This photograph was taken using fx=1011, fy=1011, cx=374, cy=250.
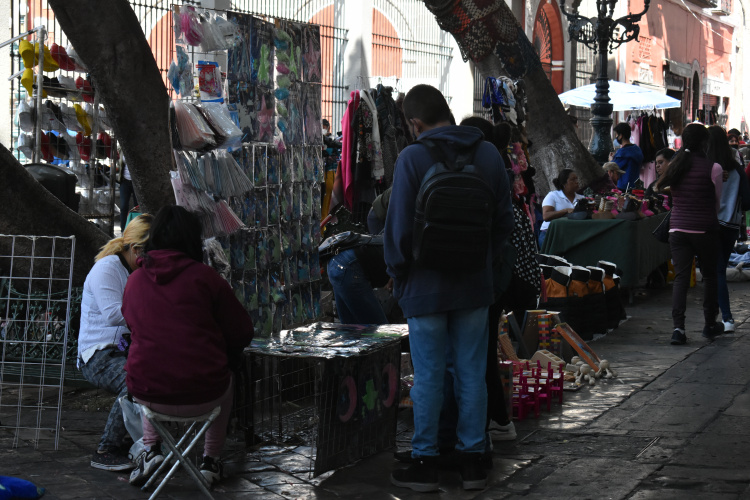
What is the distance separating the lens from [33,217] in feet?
22.4

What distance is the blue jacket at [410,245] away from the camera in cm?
452

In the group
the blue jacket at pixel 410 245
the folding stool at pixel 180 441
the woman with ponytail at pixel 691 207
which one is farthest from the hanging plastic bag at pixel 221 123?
the woman with ponytail at pixel 691 207


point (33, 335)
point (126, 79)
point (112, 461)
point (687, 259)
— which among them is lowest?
point (112, 461)

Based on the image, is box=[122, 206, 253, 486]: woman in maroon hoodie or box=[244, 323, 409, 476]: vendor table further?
box=[244, 323, 409, 476]: vendor table

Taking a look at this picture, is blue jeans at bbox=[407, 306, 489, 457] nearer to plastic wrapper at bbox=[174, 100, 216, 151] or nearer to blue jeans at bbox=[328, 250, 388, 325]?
blue jeans at bbox=[328, 250, 388, 325]

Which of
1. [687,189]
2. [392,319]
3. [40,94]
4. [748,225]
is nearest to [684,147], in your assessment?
[687,189]

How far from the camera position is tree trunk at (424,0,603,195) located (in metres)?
12.6

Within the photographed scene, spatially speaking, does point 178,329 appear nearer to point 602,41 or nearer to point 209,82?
point 209,82

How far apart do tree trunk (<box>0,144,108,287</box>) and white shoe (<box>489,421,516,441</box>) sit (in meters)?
3.11

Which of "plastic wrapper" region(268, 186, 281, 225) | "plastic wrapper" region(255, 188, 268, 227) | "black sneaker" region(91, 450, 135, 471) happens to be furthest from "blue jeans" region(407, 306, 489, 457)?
"plastic wrapper" region(268, 186, 281, 225)

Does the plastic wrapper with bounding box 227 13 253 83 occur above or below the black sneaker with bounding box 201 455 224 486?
above

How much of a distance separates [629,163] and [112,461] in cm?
1117

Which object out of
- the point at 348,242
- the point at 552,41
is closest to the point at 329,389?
the point at 348,242

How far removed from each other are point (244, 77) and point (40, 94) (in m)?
4.02
